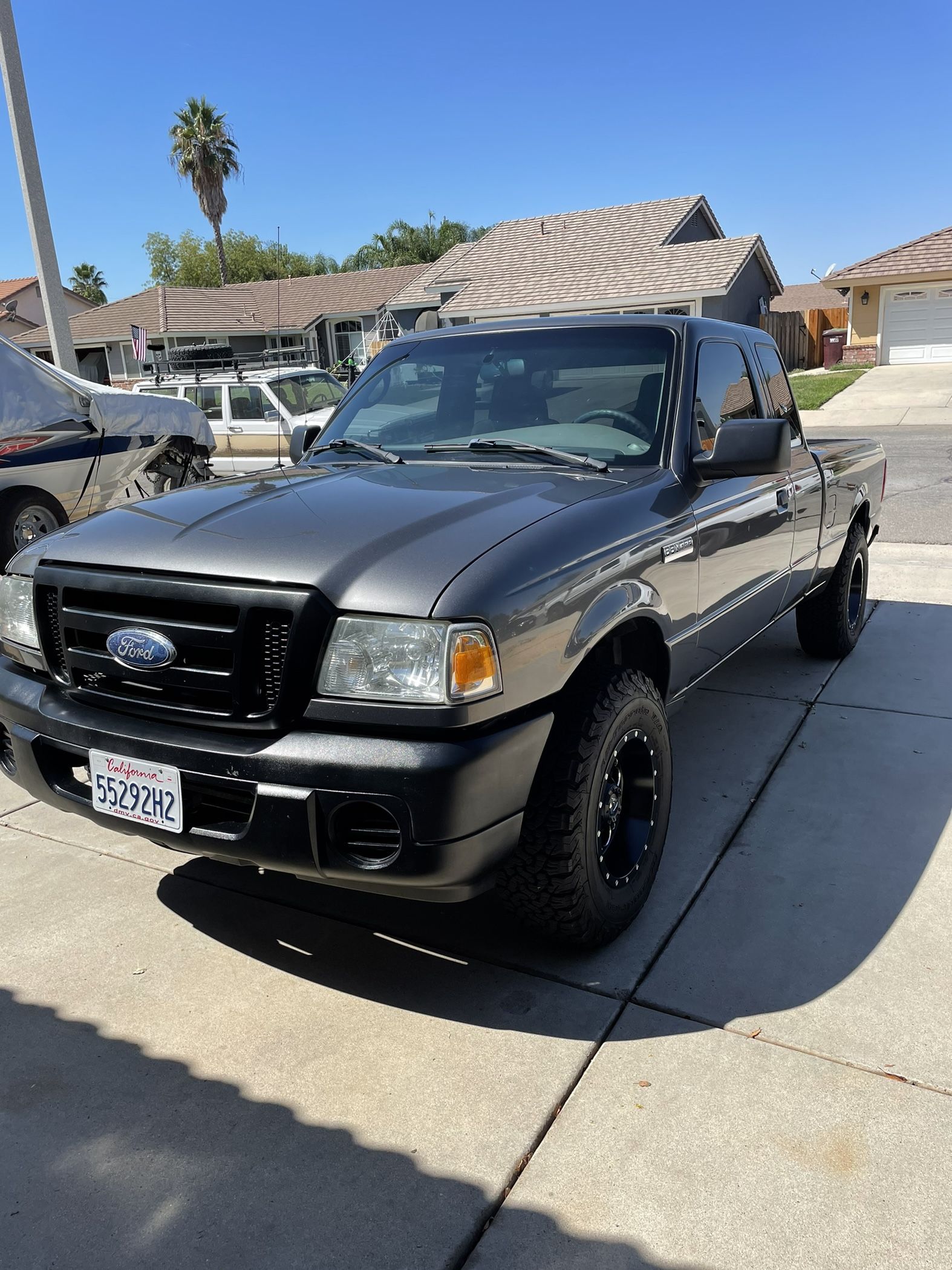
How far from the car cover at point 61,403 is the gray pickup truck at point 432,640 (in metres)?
Result: 4.69

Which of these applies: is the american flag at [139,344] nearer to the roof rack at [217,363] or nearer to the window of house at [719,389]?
the roof rack at [217,363]

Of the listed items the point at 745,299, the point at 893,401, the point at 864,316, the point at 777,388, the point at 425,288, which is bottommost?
the point at 893,401

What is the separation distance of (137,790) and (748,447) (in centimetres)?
221

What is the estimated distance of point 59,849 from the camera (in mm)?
3805

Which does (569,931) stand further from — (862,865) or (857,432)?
(857,432)

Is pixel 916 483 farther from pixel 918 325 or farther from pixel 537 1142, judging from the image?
pixel 918 325

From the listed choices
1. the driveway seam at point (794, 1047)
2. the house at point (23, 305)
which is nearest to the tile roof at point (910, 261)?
the driveway seam at point (794, 1047)

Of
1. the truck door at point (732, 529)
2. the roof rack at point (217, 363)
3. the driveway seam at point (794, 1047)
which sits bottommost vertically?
the driveway seam at point (794, 1047)

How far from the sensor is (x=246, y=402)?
14188 mm

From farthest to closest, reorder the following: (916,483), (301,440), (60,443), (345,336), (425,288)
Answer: (345,336)
(425,288)
(916,483)
(60,443)
(301,440)

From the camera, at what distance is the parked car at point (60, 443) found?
286 inches

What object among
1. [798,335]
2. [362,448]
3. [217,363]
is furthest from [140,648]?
[798,335]

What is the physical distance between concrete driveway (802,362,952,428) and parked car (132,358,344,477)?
1066 centimetres

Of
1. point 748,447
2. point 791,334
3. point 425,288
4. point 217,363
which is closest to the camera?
point 748,447
